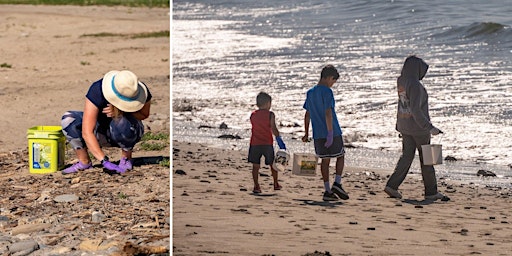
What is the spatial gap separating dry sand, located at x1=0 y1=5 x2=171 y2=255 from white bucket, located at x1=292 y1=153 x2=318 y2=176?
58.3 inches

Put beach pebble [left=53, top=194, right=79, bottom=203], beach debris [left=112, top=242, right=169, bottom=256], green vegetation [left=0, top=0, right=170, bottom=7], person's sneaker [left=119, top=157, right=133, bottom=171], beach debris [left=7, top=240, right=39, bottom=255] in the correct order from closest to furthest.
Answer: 1. beach debris [left=112, top=242, right=169, bottom=256]
2. beach debris [left=7, top=240, right=39, bottom=255]
3. beach pebble [left=53, top=194, right=79, bottom=203]
4. person's sneaker [left=119, top=157, right=133, bottom=171]
5. green vegetation [left=0, top=0, right=170, bottom=7]

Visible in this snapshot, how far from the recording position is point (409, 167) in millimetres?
4254

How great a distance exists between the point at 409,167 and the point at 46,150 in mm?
4177

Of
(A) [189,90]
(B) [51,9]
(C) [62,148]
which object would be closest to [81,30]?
(B) [51,9]

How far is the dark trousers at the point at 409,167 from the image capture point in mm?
4121

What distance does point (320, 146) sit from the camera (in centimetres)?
398

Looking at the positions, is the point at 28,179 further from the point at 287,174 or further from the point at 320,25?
the point at 287,174

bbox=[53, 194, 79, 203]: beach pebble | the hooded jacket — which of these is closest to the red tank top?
the hooded jacket

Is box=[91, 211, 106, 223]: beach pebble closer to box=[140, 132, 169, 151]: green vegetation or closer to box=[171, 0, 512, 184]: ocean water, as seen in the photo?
box=[171, 0, 512, 184]: ocean water

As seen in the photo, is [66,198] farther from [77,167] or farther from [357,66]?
[357,66]

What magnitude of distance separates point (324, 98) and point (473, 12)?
1.47 metres

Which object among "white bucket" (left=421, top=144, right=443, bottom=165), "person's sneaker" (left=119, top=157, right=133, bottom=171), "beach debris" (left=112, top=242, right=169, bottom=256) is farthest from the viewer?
"person's sneaker" (left=119, top=157, right=133, bottom=171)

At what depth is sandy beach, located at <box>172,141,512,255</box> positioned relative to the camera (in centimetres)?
425

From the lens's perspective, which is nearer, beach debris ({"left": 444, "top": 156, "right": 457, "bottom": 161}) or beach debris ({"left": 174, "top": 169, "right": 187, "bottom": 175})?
beach debris ({"left": 444, "top": 156, "right": 457, "bottom": 161})
